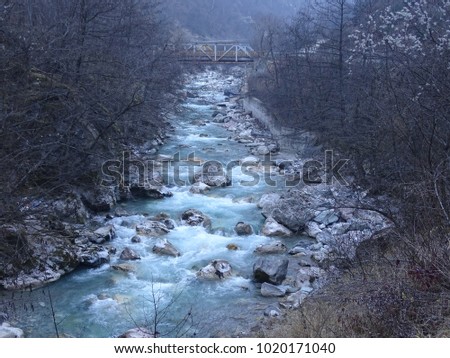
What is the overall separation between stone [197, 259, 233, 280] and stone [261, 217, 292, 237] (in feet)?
6.40

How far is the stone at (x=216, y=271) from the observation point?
8.71 m

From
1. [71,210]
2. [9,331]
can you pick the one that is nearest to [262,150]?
[71,210]

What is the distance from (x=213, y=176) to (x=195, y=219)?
10.6 ft

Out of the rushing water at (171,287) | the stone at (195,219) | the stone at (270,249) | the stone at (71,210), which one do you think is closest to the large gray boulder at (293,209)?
the rushing water at (171,287)

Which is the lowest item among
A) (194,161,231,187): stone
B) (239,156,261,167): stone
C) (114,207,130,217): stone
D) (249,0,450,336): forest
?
(114,207,130,217): stone

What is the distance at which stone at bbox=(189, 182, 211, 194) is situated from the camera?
13.3 m

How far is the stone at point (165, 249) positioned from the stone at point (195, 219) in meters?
1.45

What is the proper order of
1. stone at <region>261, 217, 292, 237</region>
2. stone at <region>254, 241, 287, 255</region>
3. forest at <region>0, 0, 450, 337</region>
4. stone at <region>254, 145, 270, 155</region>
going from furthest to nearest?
stone at <region>254, 145, 270, 155</region>, stone at <region>261, 217, 292, 237</region>, stone at <region>254, 241, 287, 255</region>, forest at <region>0, 0, 450, 337</region>

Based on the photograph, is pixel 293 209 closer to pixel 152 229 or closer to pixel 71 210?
pixel 152 229

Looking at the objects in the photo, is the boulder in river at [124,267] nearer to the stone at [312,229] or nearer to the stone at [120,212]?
the stone at [120,212]

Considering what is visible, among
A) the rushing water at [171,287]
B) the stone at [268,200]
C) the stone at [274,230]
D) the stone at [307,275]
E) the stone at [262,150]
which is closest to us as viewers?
the rushing water at [171,287]

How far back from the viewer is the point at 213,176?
1430 cm

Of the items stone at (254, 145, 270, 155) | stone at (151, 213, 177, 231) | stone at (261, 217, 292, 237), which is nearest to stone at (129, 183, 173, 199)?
stone at (151, 213, 177, 231)

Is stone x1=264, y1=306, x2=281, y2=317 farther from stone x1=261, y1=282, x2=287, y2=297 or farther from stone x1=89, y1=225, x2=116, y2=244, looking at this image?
stone x1=89, y1=225, x2=116, y2=244
